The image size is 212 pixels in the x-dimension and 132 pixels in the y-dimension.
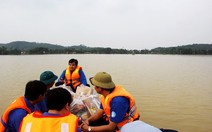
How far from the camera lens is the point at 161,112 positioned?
27.9 feet

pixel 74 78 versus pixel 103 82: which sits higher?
pixel 103 82

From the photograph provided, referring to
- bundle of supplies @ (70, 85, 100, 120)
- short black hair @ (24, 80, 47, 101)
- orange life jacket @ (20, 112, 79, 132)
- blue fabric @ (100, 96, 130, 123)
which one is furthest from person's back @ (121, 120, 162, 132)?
bundle of supplies @ (70, 85, 100, 120)

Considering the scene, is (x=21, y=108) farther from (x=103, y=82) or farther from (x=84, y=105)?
(x=84, y=105)

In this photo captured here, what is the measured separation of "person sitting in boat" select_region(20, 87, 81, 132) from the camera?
86.6 inches

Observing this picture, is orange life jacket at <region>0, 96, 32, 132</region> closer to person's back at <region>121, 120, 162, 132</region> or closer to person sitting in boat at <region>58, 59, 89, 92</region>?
person's back at <region>121, 120, 162, 132</region>

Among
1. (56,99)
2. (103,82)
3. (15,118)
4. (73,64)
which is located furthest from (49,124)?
(73,64)

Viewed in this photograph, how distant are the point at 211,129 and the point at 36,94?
558 cm

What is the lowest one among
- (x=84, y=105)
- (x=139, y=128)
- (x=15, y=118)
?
(x=84, y=105)

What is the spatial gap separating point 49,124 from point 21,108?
2.54 ft

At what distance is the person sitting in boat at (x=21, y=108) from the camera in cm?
277

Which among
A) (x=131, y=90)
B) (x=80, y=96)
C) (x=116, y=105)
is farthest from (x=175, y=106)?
(x=116, y=105)

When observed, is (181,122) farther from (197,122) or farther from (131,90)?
(131,90)

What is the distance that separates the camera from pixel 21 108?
2832 millimetres

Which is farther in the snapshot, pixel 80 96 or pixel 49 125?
pixel 80 96
